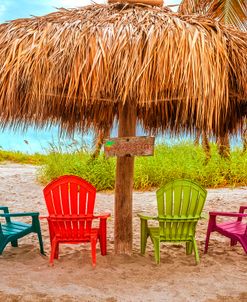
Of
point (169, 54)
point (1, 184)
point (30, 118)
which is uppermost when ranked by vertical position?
point (169, 54)

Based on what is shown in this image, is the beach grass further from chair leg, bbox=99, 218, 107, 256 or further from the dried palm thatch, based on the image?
the dried palm thatch

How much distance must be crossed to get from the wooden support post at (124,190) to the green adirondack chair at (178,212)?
0.23 meters

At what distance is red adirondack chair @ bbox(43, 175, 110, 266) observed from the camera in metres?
5.44

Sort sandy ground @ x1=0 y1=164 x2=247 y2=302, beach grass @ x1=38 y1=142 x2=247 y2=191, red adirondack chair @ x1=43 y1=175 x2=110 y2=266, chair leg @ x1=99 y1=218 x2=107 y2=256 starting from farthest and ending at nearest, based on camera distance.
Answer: beach grass @ x1=38 y1=142 x2=247 y2=191 < chair leg @ x1=99 y1=218 x2=107 y2=256 < red adirondack chair @ x1=43 y1=175 x2=110 y2=266 < sandy ground @ x1=0 y1=164 x2=247 y2=302

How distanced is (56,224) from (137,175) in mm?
6820

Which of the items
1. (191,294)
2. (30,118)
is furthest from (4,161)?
(191,294)

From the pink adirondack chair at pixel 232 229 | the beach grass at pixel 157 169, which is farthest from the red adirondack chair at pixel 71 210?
the beach grass at pixel 157 169

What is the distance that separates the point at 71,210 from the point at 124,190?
1.91 feet

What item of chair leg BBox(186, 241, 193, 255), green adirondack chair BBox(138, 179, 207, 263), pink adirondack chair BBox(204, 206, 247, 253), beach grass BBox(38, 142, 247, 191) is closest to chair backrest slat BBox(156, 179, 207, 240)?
green adirondack chair BBox(138, 179, 207, 263)

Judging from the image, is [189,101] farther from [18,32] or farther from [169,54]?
[18,32]

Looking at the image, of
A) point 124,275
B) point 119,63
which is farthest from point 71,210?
point 119,63

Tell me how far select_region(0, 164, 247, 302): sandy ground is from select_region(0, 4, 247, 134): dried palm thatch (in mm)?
1404

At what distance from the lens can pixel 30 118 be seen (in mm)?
5441

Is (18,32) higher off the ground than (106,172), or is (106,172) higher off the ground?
(18,32)
